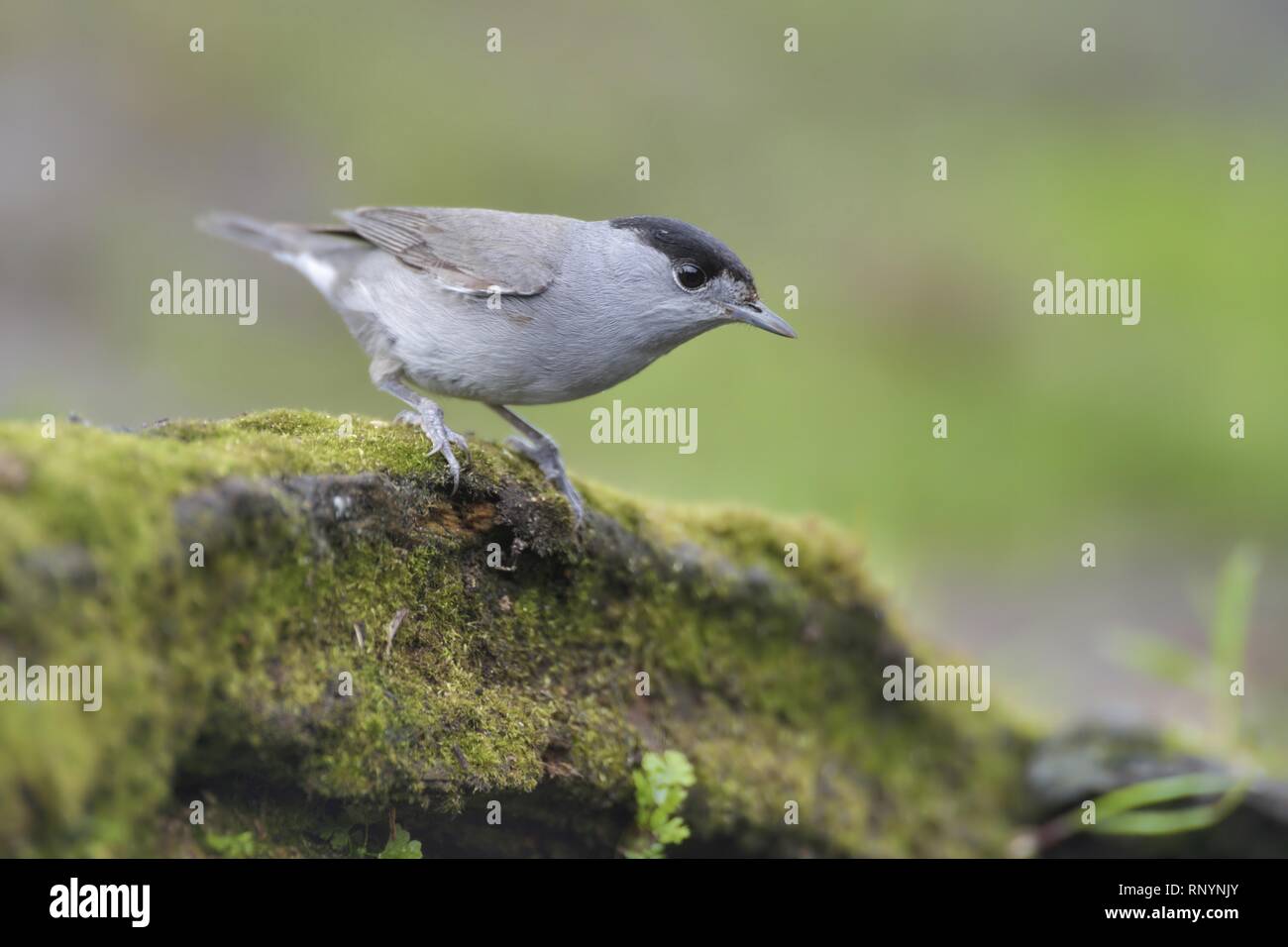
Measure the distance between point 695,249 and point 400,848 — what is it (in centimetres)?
328

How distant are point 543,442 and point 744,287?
1.29m

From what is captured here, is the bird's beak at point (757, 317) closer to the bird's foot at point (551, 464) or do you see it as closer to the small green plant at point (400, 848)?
the bird's foot at point (551, 464)

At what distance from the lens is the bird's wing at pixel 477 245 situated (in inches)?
233

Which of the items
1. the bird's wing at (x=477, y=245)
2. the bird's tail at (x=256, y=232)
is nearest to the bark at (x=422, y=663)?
the bird's wing at (x=477, y=245)

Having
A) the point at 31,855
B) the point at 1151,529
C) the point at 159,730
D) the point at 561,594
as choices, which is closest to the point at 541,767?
the point at 561,594

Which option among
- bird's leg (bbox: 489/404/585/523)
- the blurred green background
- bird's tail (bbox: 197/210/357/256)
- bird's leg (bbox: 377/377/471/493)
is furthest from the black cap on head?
the blurred green background

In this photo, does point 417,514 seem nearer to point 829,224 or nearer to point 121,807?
point 121,807

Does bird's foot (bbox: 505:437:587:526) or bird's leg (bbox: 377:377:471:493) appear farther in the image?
bird's foot (bbox: 505:437:587:526)

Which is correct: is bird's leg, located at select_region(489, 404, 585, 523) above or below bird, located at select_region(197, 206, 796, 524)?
below

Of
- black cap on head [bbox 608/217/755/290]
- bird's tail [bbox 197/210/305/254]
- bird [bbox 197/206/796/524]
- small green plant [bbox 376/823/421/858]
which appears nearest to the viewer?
small green plant [bbox 376/823/421/858]

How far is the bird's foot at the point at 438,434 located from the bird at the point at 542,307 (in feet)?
0.66

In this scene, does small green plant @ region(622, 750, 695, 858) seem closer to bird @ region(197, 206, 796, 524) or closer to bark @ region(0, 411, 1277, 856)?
bark @ region(0, 411, 1277, 856)

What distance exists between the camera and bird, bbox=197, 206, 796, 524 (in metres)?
5.72

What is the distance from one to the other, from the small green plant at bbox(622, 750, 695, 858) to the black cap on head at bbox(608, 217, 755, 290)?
2.46 meters
